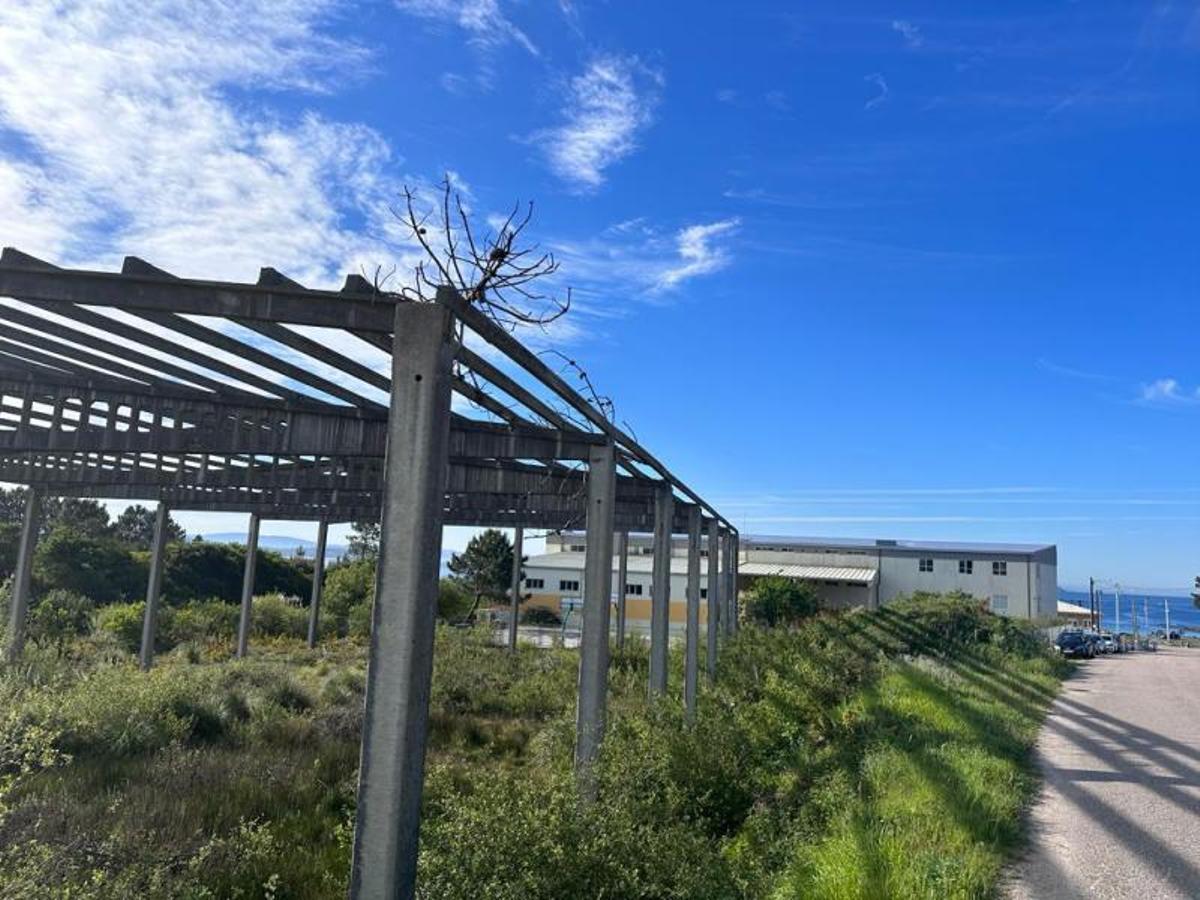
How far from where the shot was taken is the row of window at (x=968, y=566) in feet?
172

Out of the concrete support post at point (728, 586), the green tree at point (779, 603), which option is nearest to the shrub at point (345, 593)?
the concrete support post at point (728, 586)

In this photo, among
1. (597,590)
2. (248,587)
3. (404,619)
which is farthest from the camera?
(248,587)

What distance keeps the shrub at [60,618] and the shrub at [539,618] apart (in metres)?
25.1

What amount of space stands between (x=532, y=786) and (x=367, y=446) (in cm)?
506

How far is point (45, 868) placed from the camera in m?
5.03

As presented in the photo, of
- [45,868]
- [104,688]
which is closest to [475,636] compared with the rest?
[104,688]

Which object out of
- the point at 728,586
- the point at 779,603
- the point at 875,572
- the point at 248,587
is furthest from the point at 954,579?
the point at 248,587

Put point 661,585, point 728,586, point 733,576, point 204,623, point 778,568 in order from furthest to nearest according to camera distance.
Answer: point 778,568, point 204,623, point 728,586, point 733,576, point 661,585

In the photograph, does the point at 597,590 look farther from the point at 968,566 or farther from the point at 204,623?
the point at 968,566

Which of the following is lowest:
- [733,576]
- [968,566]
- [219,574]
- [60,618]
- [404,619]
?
[60,618]

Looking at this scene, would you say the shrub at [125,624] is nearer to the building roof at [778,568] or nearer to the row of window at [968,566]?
the building roof at [778,568]

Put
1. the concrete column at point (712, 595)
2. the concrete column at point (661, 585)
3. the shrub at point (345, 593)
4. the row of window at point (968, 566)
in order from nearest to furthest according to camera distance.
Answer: the concrete column at point (661, 585)
the concrete column at point (712, 595)
the shrub at point (345, 593)
the row of window at point (968, 566)

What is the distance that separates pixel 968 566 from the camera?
5288 cm

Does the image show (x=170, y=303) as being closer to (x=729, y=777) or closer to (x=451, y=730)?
(x=729, y=777)
